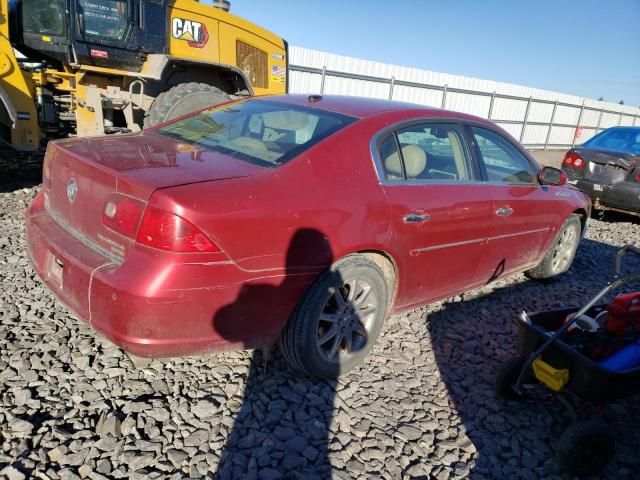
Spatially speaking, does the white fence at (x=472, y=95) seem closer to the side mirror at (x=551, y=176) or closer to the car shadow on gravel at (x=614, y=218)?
the car shadow on gravel at (x=614, y=218)

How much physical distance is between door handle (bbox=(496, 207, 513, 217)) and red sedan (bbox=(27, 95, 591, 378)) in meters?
0.03

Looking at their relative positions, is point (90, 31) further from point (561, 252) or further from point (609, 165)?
point (609, 165)

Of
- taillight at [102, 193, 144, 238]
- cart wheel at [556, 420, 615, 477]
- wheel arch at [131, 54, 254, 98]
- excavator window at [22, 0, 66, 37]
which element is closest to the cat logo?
wheel arch at [131, 54, 254, 98]

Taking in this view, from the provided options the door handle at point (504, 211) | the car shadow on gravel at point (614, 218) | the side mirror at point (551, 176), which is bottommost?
the car shadow on gravel at point (614, 218)

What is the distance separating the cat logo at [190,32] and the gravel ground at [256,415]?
4385 mm

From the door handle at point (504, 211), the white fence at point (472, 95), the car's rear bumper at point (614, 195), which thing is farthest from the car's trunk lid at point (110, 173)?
the white fence at point (472, 95)

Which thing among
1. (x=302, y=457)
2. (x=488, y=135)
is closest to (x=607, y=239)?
(x=488, y=135)

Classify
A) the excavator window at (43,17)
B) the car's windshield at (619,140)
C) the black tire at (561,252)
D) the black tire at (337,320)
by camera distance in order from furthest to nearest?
the car's windshield at (619,140), the excavator window at (43,17), the black tire at (561,252), the black tire at (337,320)

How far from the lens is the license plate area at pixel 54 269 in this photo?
2411 millimetres

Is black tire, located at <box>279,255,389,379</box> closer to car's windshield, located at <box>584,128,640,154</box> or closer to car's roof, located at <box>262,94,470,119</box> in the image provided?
car's roof, located at <box>262,94,470,119</box>

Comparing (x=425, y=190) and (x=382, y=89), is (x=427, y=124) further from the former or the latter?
(x=382, y=89)

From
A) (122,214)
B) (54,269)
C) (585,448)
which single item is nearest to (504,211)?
(585,448)

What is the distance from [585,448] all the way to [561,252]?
9.42 ft

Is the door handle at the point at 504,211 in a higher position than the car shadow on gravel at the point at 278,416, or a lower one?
higher
